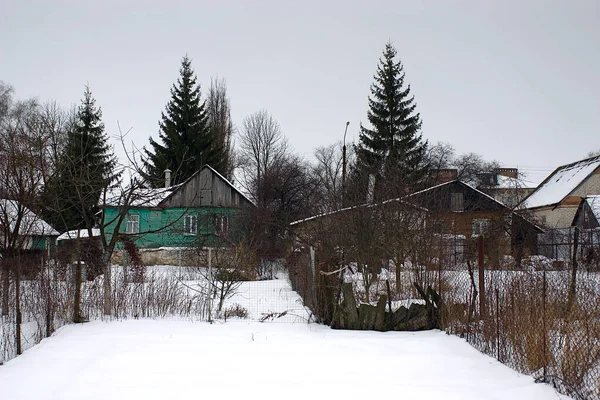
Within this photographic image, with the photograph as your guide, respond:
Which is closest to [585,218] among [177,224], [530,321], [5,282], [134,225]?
[177,224]

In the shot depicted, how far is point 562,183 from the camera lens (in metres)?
42.2

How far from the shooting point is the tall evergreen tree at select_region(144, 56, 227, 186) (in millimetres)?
42500

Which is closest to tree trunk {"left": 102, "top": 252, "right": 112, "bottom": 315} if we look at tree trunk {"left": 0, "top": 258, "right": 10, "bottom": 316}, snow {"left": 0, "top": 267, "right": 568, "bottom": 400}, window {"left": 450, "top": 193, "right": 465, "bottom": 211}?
snow {"left": 0, "top": 267, "right": 568, "bottom": 400}

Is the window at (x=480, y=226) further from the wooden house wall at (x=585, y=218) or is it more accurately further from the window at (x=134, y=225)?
the window at (x=134, y=225)

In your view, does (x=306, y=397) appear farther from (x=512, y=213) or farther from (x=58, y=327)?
(x=512, y=213)

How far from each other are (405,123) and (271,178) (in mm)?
10316

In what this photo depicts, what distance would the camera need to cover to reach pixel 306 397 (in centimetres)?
629

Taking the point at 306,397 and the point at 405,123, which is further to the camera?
the point at 405,123

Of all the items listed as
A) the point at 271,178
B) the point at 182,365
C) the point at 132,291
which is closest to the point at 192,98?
the point at 271,178

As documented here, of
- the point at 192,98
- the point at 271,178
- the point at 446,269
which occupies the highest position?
the point at 192,98

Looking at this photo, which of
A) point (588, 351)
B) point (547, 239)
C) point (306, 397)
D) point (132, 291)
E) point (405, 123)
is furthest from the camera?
point (405, 123)

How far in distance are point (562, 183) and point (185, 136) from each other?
27927 millimetres

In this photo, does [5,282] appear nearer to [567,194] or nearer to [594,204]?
[594,204]

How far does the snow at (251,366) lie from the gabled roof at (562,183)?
106 ft
